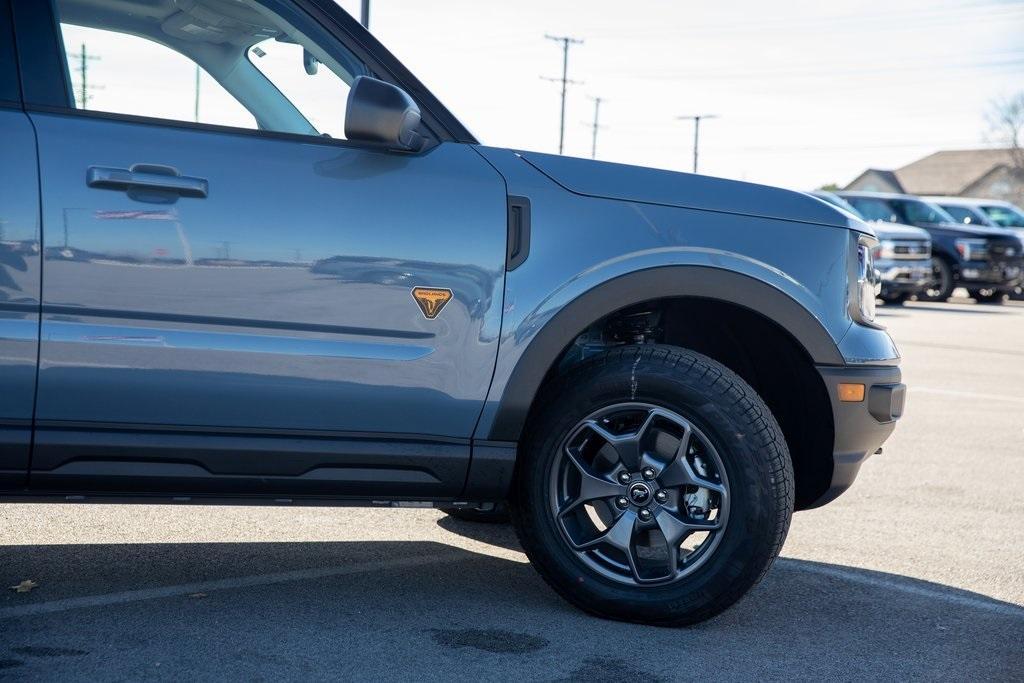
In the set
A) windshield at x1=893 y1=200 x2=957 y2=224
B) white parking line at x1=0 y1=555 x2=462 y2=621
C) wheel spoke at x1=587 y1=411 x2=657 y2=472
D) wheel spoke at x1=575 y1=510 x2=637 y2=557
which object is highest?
windshield at x1=893 y1=200 x2=957 y2=224

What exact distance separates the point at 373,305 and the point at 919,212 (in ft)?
69.9

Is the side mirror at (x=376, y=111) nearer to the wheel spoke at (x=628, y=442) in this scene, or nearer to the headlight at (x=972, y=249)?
the wheel spoke at (x=628, y=442)

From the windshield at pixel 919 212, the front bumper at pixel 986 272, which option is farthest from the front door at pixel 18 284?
the front bumper at pixel 986 272

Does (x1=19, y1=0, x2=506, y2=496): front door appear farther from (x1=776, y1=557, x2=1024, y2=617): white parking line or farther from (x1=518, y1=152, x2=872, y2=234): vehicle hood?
(x1=776, y1=557, x2=1024, y2=617): white parking line

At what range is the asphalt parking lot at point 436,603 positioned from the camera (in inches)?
134

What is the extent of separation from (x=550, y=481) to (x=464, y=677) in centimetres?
72

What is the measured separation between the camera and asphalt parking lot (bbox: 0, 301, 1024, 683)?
3393 mm

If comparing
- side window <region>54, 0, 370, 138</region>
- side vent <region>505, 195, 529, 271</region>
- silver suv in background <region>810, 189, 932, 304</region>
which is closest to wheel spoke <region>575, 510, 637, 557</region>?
side vent <region>505, 195, 529, 271</region>

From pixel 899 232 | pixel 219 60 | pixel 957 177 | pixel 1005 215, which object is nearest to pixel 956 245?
pixel 899 232

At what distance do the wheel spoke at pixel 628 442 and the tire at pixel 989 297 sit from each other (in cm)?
2254

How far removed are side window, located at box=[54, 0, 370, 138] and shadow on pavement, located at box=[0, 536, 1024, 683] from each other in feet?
4.65

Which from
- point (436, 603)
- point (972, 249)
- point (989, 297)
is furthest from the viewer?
point (989, 297)

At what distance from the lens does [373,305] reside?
3.53m

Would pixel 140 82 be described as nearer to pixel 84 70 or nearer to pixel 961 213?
pixel 84 70
